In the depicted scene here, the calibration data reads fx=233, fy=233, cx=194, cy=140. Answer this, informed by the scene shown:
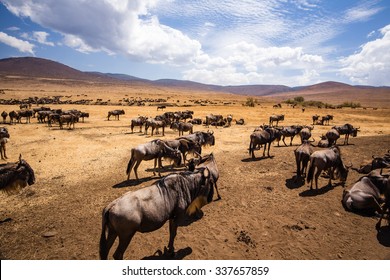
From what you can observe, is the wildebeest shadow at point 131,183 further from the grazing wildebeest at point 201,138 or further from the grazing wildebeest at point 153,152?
the grazing wildebeest at point 201,138

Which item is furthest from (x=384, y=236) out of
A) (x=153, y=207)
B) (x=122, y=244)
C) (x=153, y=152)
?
(x=153, y=152)

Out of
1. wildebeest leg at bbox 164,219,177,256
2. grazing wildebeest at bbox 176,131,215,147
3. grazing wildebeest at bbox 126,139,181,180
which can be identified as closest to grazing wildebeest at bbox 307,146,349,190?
grazing wildebeest at bbox 126,139,181,180

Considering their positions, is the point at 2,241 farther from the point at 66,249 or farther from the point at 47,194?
the point at 47,194

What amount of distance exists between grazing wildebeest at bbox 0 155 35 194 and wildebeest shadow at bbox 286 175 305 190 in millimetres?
11162

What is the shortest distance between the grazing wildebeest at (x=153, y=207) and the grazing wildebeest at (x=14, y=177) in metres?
5.55

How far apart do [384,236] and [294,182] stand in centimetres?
444

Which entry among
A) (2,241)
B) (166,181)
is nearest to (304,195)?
(166,181)

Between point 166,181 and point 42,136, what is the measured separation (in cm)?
2218

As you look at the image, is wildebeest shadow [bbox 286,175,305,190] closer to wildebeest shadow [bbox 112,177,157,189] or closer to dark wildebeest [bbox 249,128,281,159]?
dark wildebeest [bbox 249,128,281,159]

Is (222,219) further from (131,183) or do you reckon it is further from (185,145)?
(185,145)

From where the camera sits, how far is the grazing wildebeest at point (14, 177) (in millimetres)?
8594

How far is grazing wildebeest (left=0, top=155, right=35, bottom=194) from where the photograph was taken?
28.2 feet

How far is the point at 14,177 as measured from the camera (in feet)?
28.9

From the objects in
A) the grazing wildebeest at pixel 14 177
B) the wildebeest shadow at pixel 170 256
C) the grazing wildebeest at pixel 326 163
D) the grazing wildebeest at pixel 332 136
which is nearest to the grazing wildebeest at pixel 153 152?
the grazing wildebeest at pixel 14 177
